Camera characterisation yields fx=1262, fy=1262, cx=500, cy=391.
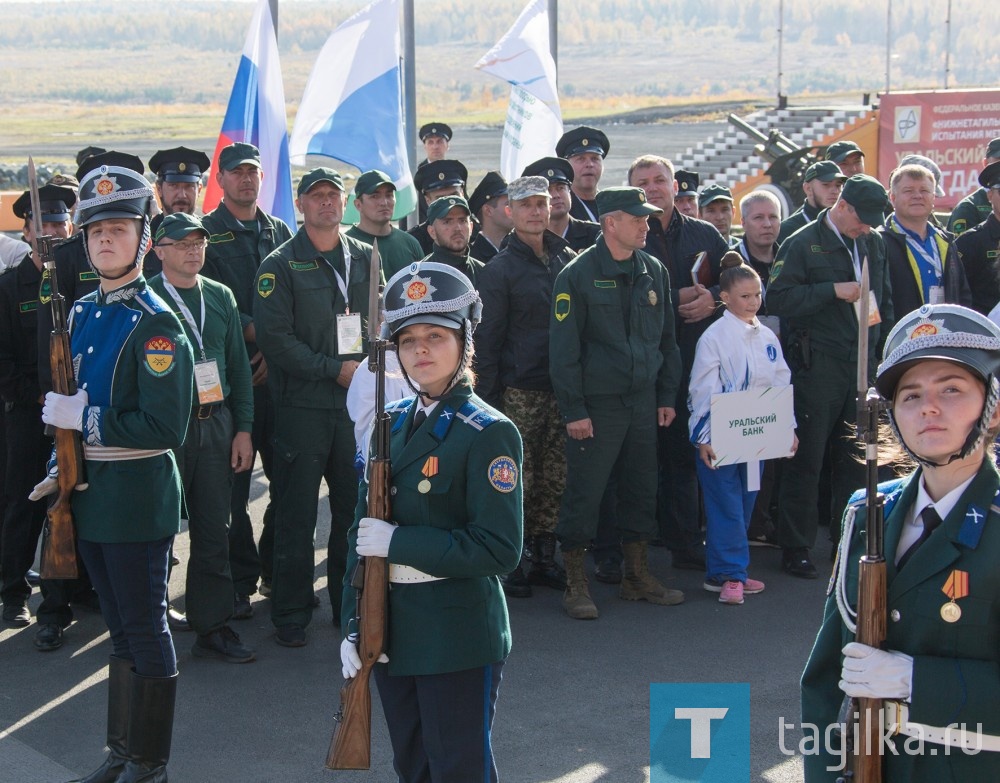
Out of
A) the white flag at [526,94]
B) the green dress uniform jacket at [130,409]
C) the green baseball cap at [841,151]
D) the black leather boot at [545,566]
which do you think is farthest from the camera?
the white flag at [526,94]

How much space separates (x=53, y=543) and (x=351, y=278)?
224 cm

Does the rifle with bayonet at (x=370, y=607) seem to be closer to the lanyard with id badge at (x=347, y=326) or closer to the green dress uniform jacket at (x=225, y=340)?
the green dress uniform jacket at (x=225, y=340)

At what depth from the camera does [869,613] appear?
254cm

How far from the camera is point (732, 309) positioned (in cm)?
683

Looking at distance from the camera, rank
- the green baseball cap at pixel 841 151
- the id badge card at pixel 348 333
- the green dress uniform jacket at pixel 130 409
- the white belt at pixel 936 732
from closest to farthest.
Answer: the white belt at pixel 936 732 → the green dress uniform jacket at pixel 130 409 → the id badge card at pixel 348 333 → the green baseball cap at pixel 841 151

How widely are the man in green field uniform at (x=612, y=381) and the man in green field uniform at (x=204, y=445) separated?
5.53 feet

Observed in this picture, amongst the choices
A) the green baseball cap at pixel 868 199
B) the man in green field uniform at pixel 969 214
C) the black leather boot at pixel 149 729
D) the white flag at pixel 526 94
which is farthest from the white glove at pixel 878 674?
the white flag at pixel 526 94

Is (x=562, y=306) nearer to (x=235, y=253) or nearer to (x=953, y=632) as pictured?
(x=235, y=253)

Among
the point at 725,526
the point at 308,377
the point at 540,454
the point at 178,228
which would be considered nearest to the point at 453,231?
the point at 540,454

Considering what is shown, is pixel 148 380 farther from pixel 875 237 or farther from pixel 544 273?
pixel 875 237

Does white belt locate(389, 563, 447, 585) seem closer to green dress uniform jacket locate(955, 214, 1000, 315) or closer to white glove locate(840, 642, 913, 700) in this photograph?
white glove locate(840, 642, 913, 700)

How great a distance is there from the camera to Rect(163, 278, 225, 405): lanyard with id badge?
574cm

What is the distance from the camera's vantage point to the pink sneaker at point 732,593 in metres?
6.61

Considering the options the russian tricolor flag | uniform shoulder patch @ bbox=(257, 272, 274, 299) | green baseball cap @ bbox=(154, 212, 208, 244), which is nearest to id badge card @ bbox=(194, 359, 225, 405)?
uniform shoulder patch @ bbox=(257, 272, 274, 299)
